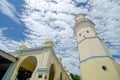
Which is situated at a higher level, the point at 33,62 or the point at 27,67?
the point at 33,62

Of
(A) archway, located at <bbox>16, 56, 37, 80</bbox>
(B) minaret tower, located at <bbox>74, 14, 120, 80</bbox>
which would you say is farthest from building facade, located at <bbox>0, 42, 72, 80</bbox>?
(B) minaret tower, located at <bbox>74, 14, 120, 80</bbox>

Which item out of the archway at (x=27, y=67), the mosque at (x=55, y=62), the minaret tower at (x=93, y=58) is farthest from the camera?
the archway at (x=27, y=67)

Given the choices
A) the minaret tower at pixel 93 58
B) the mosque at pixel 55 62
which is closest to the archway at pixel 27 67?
the mosque at pixel 55 62

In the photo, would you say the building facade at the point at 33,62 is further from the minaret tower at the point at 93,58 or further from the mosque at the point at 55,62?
the minaret tower at the point at 93,58

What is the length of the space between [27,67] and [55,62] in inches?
156

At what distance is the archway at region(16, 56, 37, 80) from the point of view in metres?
15.0

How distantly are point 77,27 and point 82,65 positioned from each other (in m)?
7.14

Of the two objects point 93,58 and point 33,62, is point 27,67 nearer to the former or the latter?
point 33,62

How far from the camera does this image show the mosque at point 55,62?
41.2 feet

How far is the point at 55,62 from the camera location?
14.8 meters

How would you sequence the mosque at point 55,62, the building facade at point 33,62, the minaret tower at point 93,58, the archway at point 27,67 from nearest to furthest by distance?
the building facade at point 33,62 < the mosque at point 55,62 < the minaret tower at point 93,58 < the archway at point 27,67

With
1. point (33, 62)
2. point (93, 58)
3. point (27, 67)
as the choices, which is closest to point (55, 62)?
point (33, 62)

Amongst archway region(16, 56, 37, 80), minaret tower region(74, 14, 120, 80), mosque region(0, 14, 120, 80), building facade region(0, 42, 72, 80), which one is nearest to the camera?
building facade region(0, 42, 72, 80)

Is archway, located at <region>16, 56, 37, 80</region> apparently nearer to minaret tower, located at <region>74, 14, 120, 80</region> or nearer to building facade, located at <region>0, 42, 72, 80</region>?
building facade, located at <region>0, 42, 72, 80</region>
